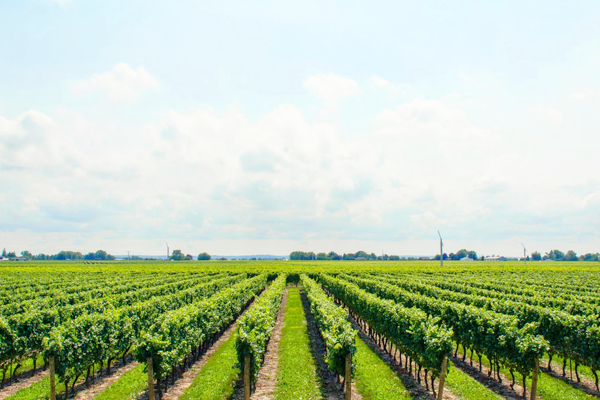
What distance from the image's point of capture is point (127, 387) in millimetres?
A: 13602

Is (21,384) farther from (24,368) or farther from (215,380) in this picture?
(215,380)

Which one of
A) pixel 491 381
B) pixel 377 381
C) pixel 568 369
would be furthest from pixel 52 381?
pixel 568 369

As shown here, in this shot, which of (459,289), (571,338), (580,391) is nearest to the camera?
(580,391)

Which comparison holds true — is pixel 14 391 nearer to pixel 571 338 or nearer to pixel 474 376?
pixel 474 376

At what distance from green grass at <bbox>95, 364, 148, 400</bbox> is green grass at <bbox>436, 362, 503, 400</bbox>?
1143 centimetres

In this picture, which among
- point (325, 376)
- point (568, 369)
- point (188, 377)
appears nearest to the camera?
point (325, 376)

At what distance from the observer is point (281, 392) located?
512 inches

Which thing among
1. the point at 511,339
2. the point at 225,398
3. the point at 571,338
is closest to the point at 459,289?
the point at 571,338

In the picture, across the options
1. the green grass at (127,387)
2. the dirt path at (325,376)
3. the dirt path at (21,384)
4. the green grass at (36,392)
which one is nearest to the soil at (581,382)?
the dirt path at (325,376)

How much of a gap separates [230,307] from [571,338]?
18657mm

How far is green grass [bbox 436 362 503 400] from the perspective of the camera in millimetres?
12664

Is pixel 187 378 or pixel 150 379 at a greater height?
pixel 150 379

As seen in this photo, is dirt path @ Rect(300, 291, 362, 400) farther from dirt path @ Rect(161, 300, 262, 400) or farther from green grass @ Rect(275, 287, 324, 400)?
dirt path @ Rect(161, 300, 262, 400)

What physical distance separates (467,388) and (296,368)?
6.91 metres
